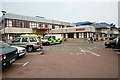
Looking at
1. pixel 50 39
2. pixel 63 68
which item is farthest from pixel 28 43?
pixel 50 39

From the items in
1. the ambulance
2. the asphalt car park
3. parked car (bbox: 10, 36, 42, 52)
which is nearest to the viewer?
the asphalt car park

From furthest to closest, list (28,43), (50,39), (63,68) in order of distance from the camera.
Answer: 1. (50,39)
2. (28,43)
3. (63,68)

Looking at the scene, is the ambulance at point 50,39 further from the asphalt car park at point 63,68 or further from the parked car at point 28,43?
the asphalt car park at point 63,68

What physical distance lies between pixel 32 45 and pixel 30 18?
85.2 ft

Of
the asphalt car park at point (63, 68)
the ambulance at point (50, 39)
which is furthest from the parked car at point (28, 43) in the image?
the ambulance at point (50, 39)

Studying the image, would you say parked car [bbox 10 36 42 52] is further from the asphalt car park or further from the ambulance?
the ambulance

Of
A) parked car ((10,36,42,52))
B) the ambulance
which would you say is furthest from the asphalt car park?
the ambulance

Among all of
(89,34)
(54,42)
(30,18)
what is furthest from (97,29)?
(30,18)

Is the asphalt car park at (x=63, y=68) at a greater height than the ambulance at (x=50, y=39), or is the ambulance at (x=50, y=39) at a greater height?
the ambulance at (x=50, y=39)

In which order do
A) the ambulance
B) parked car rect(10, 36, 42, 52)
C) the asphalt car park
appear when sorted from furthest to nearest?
the ambulance, parked car rect(10, 36, 42, 52), the asphalt car park

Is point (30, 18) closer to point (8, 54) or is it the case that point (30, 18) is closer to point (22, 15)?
point (22, 15)

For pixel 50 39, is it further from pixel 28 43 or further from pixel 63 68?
pixel 63 68

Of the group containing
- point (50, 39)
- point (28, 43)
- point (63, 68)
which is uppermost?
point (50, 39)

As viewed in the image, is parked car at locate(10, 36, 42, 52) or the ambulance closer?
parked car at locate(10, 36, 42, 52)
